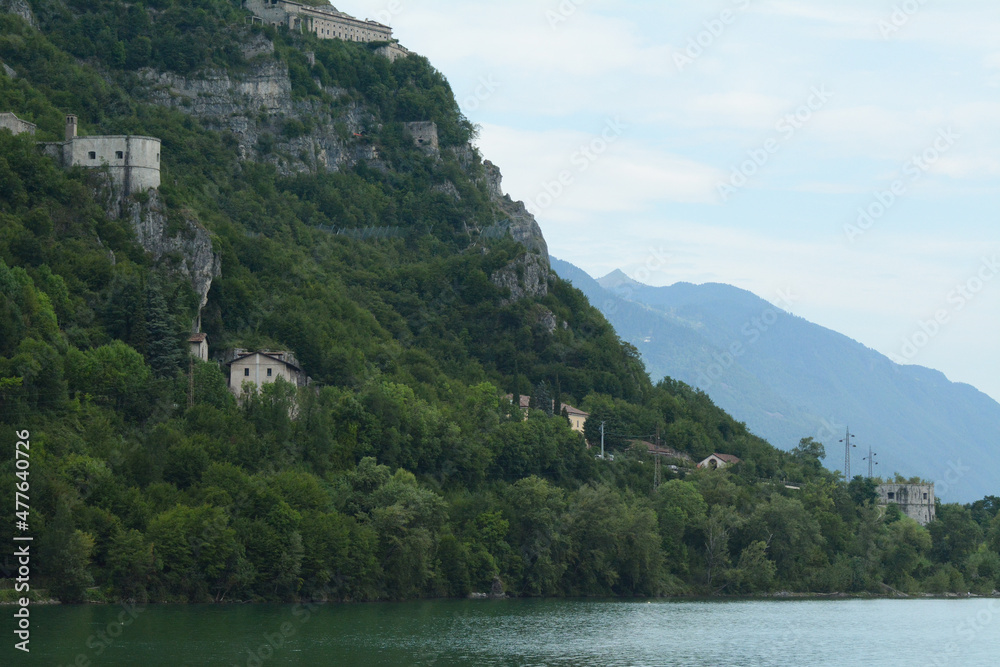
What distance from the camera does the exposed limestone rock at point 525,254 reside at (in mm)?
138250

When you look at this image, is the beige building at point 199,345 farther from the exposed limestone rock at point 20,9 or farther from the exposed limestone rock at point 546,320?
the exposed limestone rock at point 20,9

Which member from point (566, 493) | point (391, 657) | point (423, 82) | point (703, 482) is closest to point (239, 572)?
point (391, 657)

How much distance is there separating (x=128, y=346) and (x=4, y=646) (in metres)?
39.0

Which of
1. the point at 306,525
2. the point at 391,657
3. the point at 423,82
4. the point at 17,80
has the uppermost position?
the point at 423,82

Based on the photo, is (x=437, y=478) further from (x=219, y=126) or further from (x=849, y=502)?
(x=219, y=126)

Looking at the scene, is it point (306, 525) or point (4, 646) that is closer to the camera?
point (4, 646)

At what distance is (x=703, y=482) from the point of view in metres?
117

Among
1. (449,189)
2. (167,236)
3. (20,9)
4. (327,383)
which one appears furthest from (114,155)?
(449,189)

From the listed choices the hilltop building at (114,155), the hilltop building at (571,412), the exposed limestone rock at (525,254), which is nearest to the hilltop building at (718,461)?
the hilltop building at (571,412)

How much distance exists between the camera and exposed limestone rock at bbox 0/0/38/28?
132 meters

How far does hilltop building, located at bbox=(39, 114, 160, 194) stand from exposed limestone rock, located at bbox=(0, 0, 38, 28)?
35269mm

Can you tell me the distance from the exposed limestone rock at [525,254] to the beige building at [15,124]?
48642 millimetres

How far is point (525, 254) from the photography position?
14050 centimetres

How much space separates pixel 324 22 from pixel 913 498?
8756 cm
